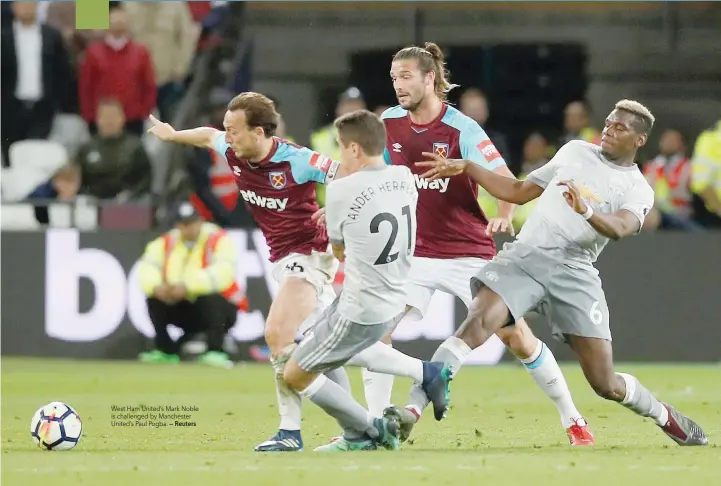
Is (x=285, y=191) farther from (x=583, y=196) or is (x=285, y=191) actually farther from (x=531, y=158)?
(x=531, y=158)

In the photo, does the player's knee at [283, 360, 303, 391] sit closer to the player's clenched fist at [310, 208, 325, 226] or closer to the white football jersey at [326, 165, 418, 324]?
the white football jersey at [326, 165, 418, 324]

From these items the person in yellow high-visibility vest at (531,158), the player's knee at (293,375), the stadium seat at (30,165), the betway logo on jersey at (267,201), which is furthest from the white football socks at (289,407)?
the stadium seat at (30,165)

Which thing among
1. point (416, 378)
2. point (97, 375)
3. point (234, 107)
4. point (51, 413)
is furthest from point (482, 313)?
point (97, 375)

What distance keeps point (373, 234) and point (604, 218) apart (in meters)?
1.21

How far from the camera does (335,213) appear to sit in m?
7.30

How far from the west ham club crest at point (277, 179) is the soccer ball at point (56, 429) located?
1678 millimetres

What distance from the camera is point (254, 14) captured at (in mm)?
17047

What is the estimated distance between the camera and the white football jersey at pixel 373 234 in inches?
287

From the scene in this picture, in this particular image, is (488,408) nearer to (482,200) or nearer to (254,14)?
(482,200)

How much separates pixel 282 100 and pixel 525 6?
9.99 ft

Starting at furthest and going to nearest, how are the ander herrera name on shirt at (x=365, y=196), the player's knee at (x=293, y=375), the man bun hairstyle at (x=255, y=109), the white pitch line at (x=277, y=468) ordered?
the man bun hairstyle at (x=255, y=109) < the player's knee at (x=293, y=375) < the ander herrera name on shirt at (x=365, y=196) < the white pitch line at (x=277, y=468)

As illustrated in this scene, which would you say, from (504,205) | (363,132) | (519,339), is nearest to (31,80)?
(504,205)

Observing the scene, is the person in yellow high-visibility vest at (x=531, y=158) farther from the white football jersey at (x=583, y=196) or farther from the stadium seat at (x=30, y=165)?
the white football jersey at (x=583, y=196)

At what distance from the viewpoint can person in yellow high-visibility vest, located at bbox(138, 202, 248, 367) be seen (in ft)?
47.2
